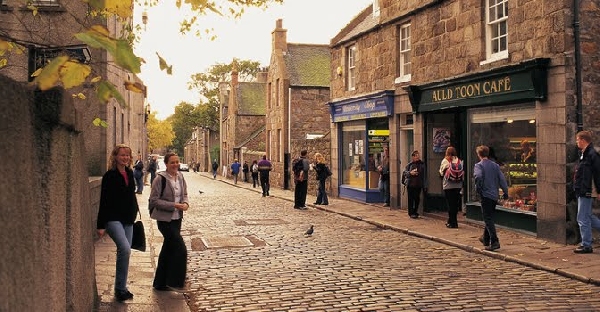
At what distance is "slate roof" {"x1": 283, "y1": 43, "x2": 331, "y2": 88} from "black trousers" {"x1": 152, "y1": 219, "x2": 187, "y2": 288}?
27.7 meters

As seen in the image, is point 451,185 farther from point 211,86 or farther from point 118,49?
point 211,86

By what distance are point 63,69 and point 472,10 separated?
42.1 feet

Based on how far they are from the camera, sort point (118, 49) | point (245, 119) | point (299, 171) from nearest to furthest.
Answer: point (118, 49) → point (299, 171) → point (245, 119)

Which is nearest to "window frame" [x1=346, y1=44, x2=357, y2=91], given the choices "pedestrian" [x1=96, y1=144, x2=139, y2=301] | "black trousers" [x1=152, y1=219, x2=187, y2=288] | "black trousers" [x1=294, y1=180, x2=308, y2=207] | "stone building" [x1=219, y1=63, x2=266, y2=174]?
"black trousers" [x1=294, y1=180, x2=308, y2=207]

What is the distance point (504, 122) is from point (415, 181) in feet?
10.6

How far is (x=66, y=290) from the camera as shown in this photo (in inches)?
168

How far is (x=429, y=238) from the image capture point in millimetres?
11992

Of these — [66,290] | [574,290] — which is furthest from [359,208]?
[66,290]

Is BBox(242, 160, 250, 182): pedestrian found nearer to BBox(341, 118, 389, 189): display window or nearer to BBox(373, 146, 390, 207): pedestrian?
BBox(341, 118, 389, 189): display window

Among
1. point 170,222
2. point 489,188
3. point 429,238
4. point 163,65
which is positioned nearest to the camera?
point 163,65

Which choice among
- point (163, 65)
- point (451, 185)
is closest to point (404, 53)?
point (451, 185)

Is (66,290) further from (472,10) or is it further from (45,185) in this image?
(472,10)

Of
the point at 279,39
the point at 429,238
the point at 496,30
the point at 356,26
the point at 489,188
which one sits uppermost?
the point at 279,39

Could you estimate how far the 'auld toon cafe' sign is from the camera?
11.3 metres
